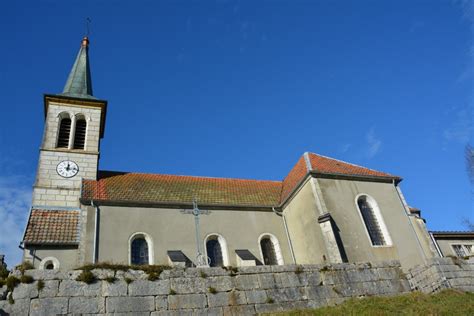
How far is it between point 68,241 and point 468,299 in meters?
13.6

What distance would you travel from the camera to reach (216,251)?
53.7 ft

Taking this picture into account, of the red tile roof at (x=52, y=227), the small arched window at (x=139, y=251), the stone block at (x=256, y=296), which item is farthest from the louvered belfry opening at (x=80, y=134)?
the stone block at (x=256, y=296)

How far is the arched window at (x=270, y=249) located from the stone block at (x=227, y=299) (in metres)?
8.14

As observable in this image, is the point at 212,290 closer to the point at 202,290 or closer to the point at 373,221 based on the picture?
the point at 202,290

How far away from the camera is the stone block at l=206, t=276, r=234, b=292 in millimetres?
8883

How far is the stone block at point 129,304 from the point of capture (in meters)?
7.95

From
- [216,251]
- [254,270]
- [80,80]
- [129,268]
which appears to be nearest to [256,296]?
[254,270]

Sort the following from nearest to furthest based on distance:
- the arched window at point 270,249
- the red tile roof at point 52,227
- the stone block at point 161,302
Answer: the stone block at point 161,302, the red tile roof at point 52,227, the arched window at point 270,249

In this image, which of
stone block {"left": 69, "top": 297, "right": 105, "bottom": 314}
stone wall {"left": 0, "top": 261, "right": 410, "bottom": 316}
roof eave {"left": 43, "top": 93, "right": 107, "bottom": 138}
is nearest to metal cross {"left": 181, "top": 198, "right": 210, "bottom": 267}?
stone wall {"left": 0, "top": 261, "right": 410, "bottom": 316}

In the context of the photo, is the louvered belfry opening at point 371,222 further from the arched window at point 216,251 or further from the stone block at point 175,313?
the stone block at point 175,313

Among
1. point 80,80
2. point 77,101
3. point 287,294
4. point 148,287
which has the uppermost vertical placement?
point 80,80

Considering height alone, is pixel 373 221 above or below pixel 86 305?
above

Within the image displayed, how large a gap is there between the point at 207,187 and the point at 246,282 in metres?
10.8

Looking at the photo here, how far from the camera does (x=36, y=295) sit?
762cm
